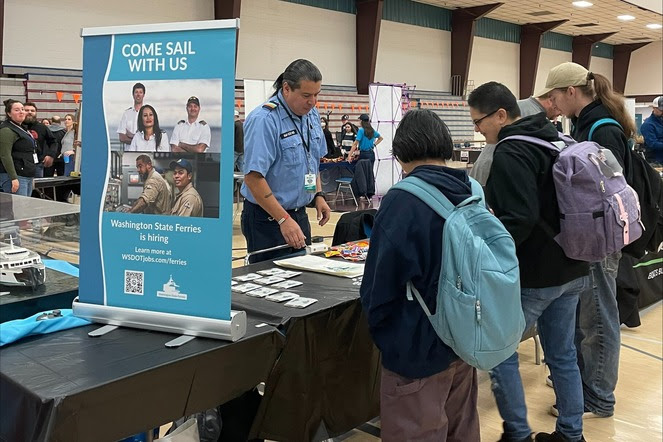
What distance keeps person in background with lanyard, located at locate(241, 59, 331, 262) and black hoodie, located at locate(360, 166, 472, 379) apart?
939 mm

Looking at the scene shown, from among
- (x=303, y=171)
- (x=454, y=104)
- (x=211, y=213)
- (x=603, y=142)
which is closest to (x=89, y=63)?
(x=211, y=213)

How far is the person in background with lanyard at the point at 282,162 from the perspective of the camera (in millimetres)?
2576

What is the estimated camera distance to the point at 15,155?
646 centimetres

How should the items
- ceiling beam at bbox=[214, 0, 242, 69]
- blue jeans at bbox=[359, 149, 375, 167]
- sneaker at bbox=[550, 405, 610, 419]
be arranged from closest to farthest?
A: sneaker at bbox=[550, 405, 610, 419]
blue jeans at bbox=[359, 149, 375, 167]
ceiling beam at bbox=[214, 0, 242, 69]

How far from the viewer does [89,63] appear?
1.64 metres

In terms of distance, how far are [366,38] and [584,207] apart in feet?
40.0

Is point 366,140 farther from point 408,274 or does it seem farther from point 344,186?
point 408,274

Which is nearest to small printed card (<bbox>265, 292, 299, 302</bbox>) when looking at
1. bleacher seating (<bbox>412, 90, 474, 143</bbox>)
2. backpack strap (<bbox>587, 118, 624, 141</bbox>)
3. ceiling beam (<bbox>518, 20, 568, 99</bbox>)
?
backpack strap (<bbox>587, 118, 624, 141</bbox>)

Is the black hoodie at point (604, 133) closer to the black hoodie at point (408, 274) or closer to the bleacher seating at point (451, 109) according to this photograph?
the black hoodie at point (408, 274)

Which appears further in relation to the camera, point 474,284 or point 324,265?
point 324,265

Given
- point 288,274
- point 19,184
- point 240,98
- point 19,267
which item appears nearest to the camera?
point 19,267

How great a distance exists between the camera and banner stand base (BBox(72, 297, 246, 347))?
5.11 ft

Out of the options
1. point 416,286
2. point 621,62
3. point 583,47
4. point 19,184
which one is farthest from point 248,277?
point 621,62

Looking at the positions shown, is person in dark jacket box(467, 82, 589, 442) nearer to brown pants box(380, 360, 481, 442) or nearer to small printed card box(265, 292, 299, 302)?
brown pants box(380, 360, 481, 442)
